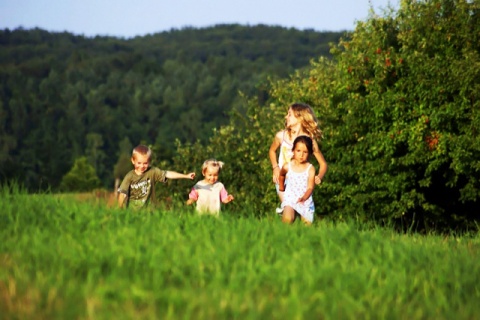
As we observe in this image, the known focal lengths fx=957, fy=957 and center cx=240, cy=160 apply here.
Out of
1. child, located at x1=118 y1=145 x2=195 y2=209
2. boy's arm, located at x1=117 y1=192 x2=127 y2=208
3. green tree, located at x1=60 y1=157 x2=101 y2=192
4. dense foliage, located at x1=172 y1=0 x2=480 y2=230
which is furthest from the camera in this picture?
green tree, located at x1=60 y1=157 x2=101 y2=192

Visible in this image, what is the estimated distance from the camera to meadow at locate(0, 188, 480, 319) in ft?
19.5

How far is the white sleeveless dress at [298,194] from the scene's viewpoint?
11.7 metres

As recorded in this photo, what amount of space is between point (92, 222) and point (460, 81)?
2842cm

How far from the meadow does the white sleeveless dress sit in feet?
6.23

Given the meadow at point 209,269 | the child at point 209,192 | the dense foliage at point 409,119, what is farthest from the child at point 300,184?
the dense foliage at point 409,119

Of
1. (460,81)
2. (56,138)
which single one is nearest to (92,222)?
(460,81)

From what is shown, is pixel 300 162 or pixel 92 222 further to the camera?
pixel 300 162

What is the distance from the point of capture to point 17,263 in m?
6.95

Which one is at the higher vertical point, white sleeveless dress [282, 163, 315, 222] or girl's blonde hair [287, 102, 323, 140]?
girl's blonde hair [287, 102, 323, 140]

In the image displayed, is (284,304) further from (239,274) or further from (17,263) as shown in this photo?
(17,263)

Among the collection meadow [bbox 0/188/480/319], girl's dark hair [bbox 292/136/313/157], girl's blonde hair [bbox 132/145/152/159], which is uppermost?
girl's dark hair [bbox 292/136/313/157]

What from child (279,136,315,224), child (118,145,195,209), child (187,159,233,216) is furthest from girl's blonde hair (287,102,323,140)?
child (118,145,195,209)

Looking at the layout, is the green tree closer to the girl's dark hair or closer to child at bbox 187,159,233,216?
child at bbox 187,159,233,216

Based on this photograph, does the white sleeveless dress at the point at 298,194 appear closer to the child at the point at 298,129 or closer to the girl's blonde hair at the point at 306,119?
the child at the point at 298,129
